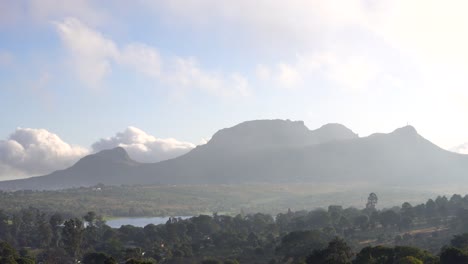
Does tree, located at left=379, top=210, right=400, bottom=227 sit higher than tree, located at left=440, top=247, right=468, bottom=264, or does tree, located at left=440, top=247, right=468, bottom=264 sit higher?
tree, located at left=379, top=210, right=400, bottom=227

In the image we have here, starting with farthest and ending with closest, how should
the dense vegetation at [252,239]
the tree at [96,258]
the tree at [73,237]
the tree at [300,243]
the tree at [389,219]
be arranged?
the tree at [389,219] → the tree at [73,237] → the tree at [300,243] → the dense vegetation at [252,239] → the tree at [96,258]

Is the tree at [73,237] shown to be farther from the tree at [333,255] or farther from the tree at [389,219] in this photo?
the tree at [389,219]

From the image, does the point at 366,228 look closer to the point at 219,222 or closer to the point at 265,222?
the point at 265,222

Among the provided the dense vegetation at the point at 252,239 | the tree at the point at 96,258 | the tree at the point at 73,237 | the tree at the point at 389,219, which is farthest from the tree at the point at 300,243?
the tree at the point at 73,237

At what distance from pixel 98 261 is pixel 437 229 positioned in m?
69.7

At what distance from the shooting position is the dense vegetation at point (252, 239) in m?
90.4

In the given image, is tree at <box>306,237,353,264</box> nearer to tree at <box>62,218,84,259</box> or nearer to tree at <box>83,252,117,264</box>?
tree at <box>83,252,117,264</box>

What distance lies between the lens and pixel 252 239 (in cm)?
11638

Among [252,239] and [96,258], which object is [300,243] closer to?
[252,239]

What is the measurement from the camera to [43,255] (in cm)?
11138

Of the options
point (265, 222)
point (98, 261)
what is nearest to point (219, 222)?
point (265, 222)

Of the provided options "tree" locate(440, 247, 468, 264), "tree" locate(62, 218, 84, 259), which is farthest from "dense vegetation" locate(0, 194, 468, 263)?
"tree" locate(440, 247, 468, 264)

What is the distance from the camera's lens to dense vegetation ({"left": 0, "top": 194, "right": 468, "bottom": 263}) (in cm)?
9038

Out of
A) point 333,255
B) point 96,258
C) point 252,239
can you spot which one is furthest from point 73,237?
point 333,255
